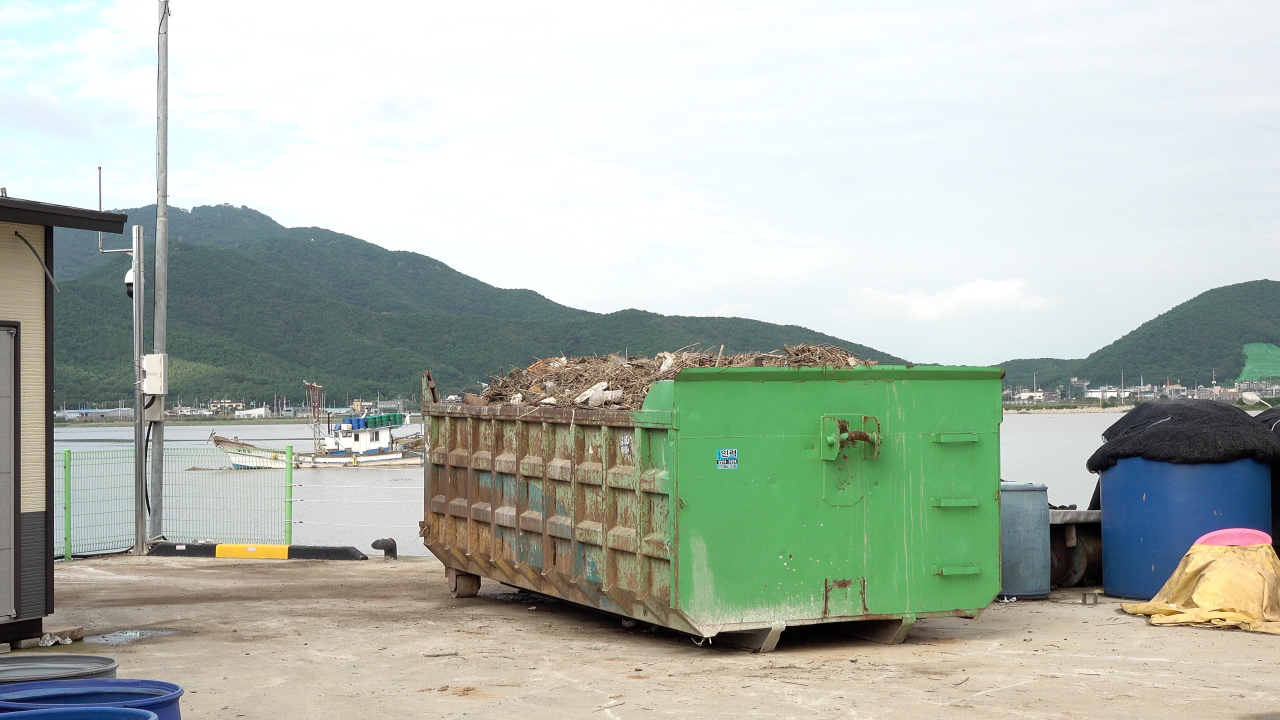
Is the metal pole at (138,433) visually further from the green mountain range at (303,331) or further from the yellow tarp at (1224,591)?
the green mountain range at (303,331)

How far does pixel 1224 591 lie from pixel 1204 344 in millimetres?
104440

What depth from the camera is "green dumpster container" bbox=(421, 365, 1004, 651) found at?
8.62m

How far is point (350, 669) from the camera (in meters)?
8.41

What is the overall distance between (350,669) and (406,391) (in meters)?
96.0

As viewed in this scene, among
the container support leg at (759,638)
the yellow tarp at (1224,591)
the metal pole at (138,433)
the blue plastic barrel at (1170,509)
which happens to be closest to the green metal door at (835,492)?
the container support leg at (759,638)

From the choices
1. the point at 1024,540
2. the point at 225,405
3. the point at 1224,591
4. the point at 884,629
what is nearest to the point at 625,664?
the point at 884,629

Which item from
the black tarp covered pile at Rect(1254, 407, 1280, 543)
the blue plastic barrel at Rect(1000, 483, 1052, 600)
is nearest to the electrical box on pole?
the blue plastic barrel at Rect(1000, 483, 1052, 600)

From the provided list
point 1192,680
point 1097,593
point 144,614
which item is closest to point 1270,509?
point 1097,593

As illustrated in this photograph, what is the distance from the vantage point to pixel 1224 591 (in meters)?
9.97

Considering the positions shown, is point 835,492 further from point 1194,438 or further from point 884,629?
point 1194,438

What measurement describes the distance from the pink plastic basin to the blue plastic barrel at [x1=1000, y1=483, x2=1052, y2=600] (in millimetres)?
1521

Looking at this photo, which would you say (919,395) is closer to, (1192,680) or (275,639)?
(1192,680)

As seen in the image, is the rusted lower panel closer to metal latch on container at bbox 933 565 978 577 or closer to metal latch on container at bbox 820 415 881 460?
metal latch on container at bbox 820 415 881 460

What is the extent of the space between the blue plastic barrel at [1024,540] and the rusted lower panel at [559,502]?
4355mm
